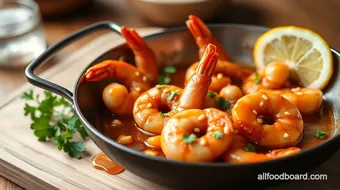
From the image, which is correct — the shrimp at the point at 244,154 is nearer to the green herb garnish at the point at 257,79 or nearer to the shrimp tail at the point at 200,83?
the shrimp tail at the point at 200,83

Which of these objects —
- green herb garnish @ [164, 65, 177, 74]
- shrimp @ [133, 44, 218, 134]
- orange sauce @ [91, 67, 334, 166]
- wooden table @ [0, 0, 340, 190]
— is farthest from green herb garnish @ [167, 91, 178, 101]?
wooden table @ [0, 0, 340, 190]

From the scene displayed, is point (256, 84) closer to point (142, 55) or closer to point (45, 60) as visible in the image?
point (142, 55)

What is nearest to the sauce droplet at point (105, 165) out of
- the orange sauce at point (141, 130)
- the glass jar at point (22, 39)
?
the orange sauce at point (141, 130)

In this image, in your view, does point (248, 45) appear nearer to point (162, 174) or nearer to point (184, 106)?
point (184, 106)

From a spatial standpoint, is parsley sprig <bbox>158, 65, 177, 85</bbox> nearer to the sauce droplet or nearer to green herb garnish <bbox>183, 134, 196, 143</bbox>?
the sauce droplet

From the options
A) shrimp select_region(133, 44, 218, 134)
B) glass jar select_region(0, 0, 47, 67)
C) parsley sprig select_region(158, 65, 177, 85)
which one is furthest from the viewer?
glass jar select_region(0, 0, 47, 67)
